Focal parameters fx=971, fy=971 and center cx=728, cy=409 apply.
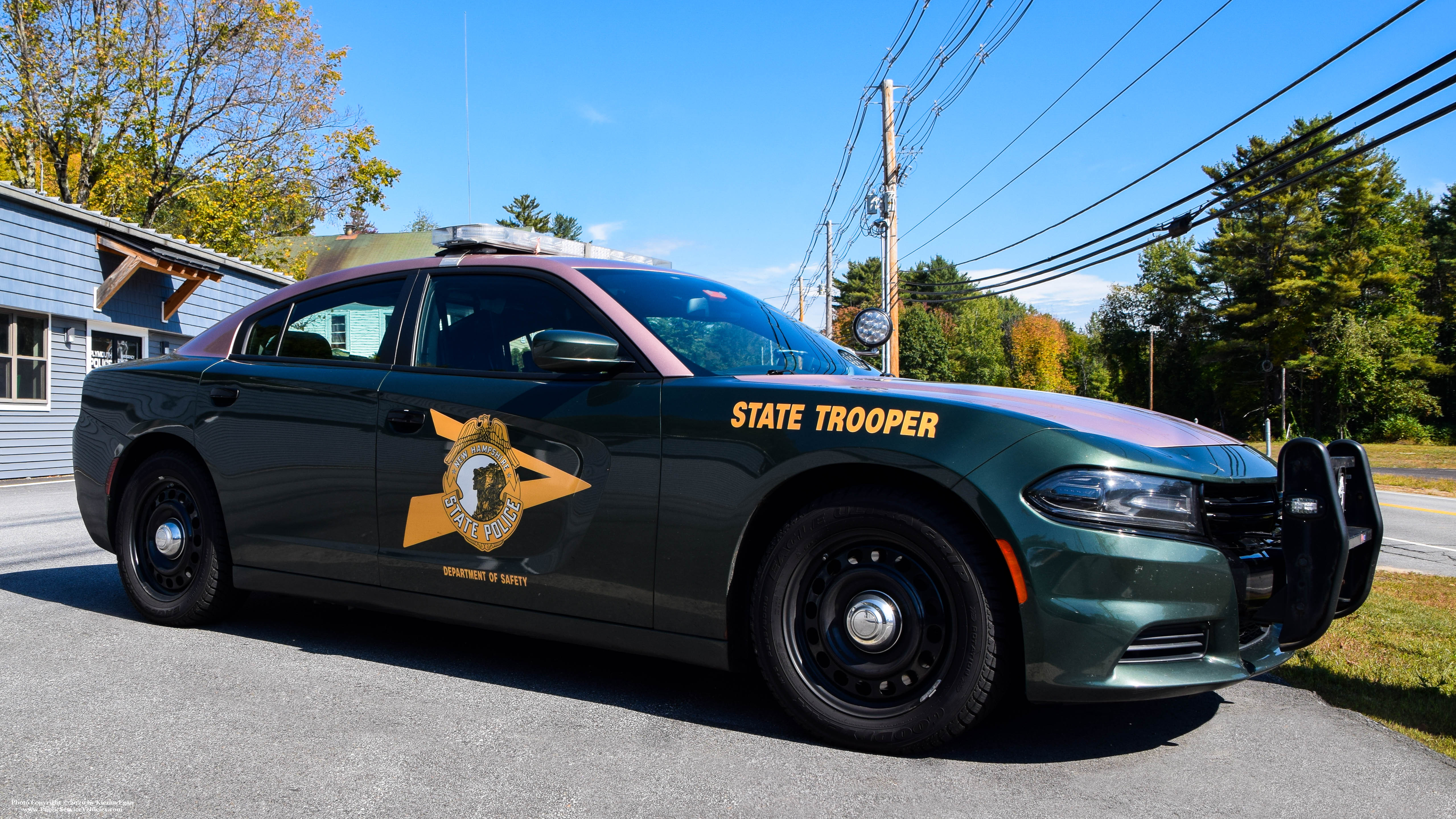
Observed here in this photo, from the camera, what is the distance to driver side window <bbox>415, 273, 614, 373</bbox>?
3.61m

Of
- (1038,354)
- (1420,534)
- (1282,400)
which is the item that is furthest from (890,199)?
(1038,354)

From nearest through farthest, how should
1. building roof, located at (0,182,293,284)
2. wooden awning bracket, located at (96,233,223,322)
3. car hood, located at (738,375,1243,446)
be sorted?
car hood, located at (738,375,1243,446) < building roof, located at (0,182,293,284) < wooden awning bracket, located at (96,233,223,322)

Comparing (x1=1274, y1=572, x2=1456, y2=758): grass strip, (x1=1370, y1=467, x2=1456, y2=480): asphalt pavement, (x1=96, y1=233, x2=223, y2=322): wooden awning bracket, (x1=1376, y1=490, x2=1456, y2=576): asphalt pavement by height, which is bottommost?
(x1=1370, y1=467, x2=1456, y2=480): asphalt pavement

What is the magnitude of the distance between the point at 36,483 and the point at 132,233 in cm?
455

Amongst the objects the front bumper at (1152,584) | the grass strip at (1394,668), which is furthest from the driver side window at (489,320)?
the grass strip at (1394,668)

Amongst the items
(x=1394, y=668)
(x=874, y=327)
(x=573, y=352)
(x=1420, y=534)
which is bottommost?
(x=1420, y=534)

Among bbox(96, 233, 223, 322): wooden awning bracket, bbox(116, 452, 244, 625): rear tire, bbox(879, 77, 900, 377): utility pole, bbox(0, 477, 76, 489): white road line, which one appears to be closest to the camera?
bbox(116, 452, 244, 625): rear tire

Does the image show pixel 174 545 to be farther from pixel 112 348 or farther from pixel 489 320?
pixel 112 348

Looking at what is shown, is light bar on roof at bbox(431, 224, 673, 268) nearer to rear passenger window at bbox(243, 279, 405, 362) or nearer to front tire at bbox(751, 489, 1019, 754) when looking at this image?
rear passenger window at bbox(243, 279, 405, 362)

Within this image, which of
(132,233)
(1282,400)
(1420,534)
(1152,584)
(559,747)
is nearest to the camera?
(1152,584)

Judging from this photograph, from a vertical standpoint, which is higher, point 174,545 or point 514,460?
point 514,460

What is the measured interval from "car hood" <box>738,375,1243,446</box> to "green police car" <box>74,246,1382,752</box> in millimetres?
21

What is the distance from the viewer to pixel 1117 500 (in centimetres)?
259

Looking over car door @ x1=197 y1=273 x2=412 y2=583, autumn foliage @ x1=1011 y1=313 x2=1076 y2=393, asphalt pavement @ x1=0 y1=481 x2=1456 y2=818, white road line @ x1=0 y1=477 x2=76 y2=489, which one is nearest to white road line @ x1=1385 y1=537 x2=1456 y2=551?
asphalt pavement @ x1=0 y1=481 x2=1456 y2=818
